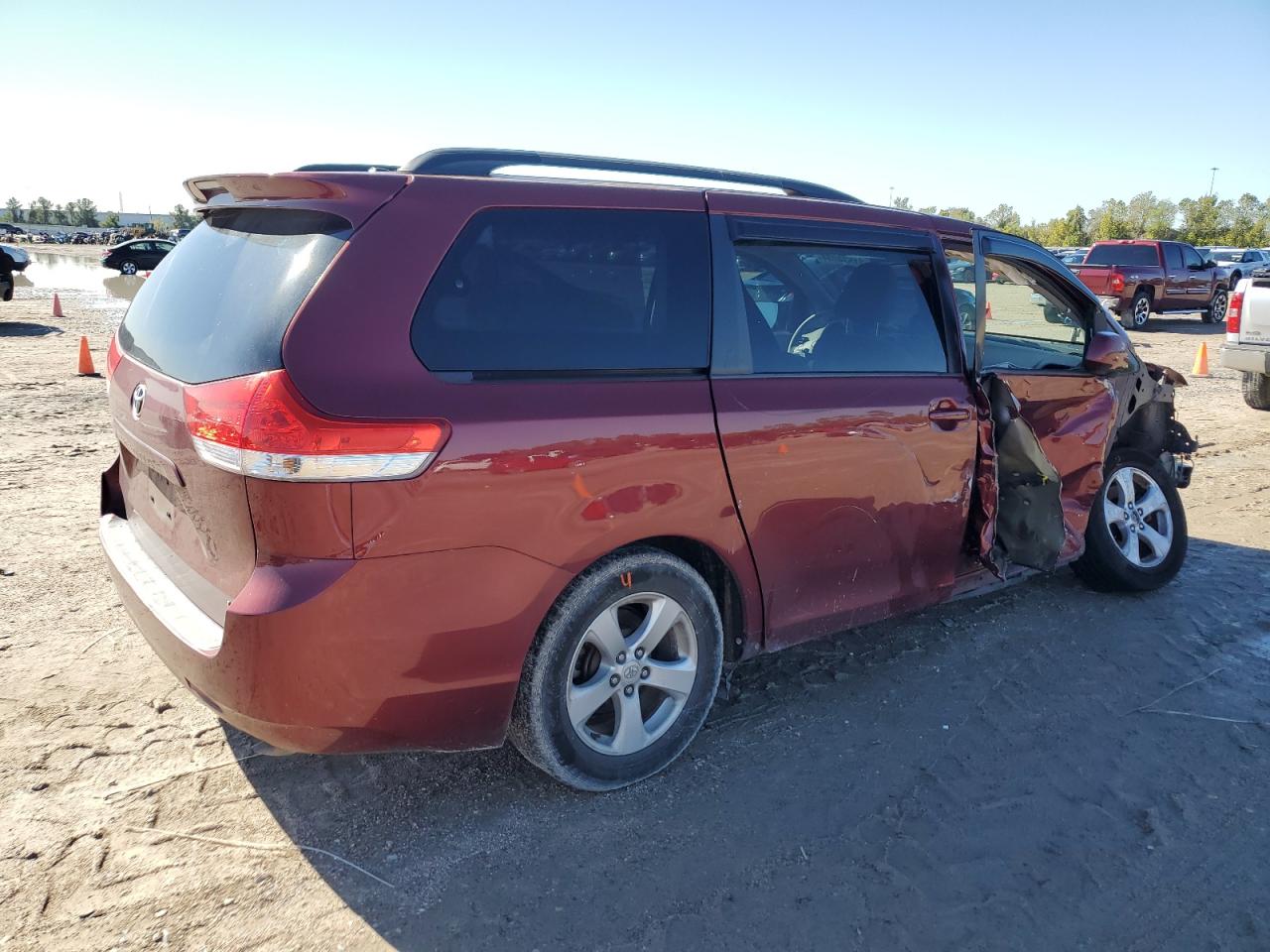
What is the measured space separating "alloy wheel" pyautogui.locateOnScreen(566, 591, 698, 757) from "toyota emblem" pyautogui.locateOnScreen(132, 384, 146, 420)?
1600 mm

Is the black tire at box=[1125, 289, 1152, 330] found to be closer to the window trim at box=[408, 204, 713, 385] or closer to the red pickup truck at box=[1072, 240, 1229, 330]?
the red pickup truck at box=[1072, 240, 1229, 330]

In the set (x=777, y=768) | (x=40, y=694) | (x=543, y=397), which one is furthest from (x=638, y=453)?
(x=40, y=694)

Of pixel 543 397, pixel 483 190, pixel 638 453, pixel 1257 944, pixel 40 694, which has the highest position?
pixel 483 190

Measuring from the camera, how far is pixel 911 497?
379 centimetres

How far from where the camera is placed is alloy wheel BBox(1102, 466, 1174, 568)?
502 centimetres

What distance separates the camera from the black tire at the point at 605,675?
287cm

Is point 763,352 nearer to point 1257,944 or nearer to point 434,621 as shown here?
point 434,621

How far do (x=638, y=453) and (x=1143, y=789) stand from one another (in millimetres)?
2195

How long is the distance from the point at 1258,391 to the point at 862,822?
35.4 ft

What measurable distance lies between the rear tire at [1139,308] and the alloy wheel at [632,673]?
70.9 ft

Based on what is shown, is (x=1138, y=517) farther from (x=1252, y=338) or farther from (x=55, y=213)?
(x=55, y=213)

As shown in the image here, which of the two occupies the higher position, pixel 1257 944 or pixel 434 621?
pixel 434 621

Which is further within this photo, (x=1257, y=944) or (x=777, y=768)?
(x=777, y=768)

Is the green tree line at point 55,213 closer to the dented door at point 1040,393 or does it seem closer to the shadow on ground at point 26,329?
the shadow on ground at point 26,329
